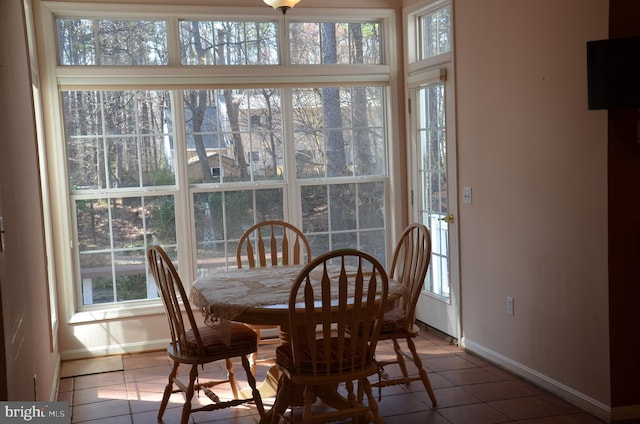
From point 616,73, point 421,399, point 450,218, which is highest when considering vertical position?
point 616,73

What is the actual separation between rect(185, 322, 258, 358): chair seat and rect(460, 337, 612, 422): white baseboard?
1.62 metres

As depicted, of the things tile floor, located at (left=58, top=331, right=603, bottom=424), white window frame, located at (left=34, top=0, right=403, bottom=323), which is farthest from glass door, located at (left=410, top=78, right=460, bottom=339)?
tile floor, located at (left=58, top=331, right=603, bottom=424)

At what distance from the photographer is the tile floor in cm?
348

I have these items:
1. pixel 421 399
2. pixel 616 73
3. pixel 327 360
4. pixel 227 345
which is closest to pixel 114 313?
pixel 227 345

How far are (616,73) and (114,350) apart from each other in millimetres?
3635

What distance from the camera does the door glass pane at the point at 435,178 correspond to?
4.84 m

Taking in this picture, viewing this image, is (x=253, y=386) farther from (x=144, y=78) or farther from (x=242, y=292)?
(x=144, y=78)

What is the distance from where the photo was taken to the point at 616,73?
3084mm

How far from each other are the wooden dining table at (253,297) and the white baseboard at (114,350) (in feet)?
4.12

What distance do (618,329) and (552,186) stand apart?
2.63 feet

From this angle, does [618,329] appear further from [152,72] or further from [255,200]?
[152,72]

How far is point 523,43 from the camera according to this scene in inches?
151

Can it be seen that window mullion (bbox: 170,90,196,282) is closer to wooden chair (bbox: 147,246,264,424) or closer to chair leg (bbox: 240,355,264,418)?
wooden chair (bbox: 147,246,264,424)

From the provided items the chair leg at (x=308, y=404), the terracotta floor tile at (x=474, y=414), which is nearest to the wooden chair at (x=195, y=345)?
the chair leg at (x=308, y=404)
